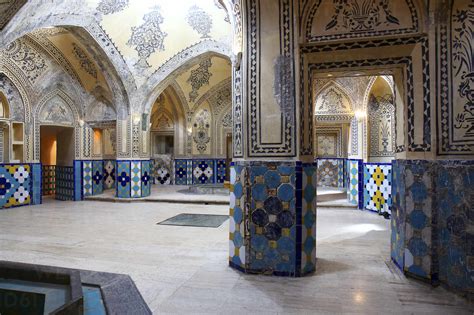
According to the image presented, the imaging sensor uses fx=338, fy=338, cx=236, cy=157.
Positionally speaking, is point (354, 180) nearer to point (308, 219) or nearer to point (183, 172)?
point (308, 219)

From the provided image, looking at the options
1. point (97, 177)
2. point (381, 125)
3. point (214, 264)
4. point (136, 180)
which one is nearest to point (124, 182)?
point (136, 180)

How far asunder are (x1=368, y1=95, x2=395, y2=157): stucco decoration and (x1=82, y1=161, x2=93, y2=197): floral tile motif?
24.0 ft

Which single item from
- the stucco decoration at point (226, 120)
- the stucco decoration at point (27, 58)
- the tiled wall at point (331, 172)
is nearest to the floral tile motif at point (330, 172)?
the tiled wall at point (331, 172)

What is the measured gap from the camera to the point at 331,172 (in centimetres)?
1035

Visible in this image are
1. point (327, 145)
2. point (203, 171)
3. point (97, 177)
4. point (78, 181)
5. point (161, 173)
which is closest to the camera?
point (78, 181)

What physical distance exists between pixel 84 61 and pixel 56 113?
1.53 metres

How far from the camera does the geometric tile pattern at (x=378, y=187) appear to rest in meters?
6.40

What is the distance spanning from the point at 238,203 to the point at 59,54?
738 cm

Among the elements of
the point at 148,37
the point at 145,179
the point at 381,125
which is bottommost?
the point at 145,179

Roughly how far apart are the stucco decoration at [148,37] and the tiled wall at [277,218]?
6452mm

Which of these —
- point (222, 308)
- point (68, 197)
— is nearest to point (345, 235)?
point (222, 308)

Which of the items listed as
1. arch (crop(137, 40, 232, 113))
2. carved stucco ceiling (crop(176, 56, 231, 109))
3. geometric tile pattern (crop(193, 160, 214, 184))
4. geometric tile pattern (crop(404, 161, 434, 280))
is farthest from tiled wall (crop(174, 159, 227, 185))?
geometric tile pattern (crop(404, 161, 434, 280))

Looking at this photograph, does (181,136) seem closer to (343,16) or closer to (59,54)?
(59,54)

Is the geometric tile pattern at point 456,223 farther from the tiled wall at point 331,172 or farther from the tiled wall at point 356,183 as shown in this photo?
the tiled wall at point 331,172
